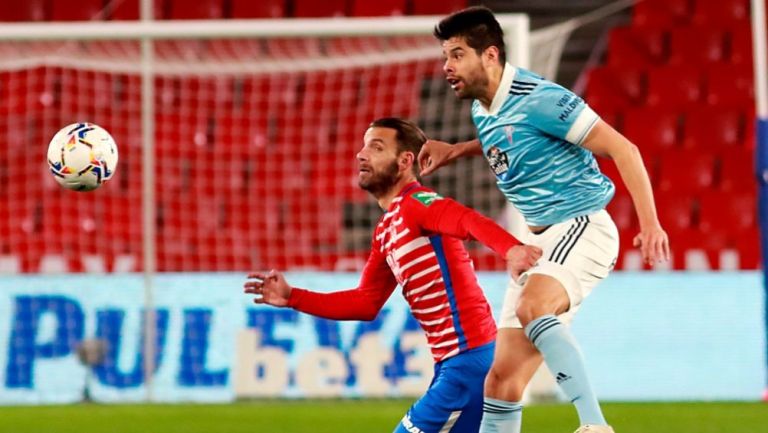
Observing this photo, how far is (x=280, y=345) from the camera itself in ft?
28.9

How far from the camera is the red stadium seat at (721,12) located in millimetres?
12203

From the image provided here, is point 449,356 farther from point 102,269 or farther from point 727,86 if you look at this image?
point 727,86

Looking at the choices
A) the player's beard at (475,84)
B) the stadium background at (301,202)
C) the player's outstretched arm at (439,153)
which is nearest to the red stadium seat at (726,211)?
the stadium background at (301,202)

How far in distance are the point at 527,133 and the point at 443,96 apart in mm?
5712

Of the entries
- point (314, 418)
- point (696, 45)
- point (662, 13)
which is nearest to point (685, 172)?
point (696, 45)

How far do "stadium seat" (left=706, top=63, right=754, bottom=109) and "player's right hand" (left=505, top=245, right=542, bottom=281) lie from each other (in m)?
8.47

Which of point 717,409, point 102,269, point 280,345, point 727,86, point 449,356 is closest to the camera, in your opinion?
point 449,356

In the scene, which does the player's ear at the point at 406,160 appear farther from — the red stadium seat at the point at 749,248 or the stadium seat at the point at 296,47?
the red stadium seat at the point at 749,248

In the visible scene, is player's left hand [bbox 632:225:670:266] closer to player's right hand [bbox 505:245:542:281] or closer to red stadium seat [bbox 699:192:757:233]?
player's right hand [bbox 505:245:542:281]

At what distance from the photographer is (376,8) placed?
1172 centimetres

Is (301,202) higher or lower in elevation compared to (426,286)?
higher

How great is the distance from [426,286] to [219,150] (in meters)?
6.61

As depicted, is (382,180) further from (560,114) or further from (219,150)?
(219,150)

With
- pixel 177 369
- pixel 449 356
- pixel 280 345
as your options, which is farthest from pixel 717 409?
pixel 449 356
